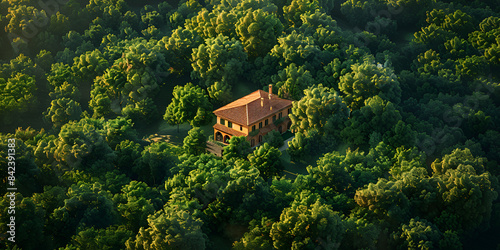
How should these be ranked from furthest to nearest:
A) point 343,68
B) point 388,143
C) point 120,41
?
point 120,41
point 343,68
point 388,143

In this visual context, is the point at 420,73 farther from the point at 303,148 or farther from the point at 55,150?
the point at 55,150

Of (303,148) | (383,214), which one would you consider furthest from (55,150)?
(383,214)

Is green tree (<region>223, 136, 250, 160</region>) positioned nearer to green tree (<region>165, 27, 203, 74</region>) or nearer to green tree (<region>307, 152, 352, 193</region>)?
green tree (<region>307, 152, 352, 193</region>)

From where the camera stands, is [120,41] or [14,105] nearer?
[14,105]

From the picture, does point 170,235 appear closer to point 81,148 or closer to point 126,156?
point 81,148

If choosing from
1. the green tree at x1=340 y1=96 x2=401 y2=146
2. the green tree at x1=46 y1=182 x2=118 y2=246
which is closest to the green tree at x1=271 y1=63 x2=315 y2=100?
the green tree at x1=340 y1=96 x2=401 y2=146
